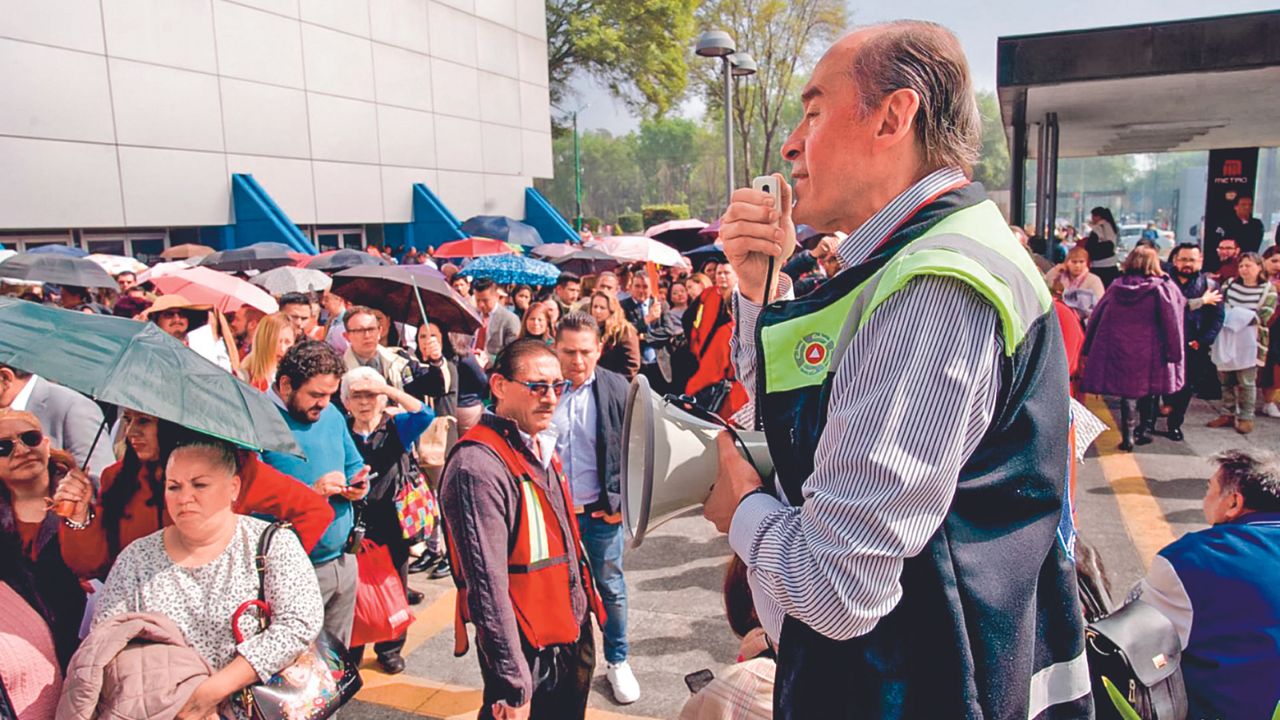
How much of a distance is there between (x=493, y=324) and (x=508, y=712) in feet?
21.3

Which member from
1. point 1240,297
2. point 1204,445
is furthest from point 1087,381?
point 1240,297

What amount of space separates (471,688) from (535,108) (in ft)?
82.0

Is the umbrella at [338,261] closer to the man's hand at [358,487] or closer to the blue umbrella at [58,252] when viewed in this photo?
the blue umbrella at [58,252]

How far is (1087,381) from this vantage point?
847 cm

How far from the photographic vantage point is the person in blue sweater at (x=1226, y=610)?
8.32 feet

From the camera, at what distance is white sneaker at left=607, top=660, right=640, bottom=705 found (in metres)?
4.17

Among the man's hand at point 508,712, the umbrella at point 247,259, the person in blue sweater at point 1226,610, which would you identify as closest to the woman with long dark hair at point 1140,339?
the person in blue sweater at point 1226,610

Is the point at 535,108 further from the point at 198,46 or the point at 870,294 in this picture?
the point at 870,294

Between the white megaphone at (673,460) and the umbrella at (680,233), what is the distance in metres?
16.3

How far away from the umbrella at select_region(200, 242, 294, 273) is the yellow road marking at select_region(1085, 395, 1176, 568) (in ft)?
36.6

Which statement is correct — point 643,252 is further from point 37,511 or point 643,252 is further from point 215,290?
point 37,511

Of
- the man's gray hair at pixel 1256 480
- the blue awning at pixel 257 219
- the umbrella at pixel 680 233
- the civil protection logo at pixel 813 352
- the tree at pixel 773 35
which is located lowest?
the man's gray hair at pixel 1256 480

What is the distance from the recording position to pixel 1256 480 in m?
3.01

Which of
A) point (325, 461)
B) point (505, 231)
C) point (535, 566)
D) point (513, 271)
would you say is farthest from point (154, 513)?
point (505, 231)
